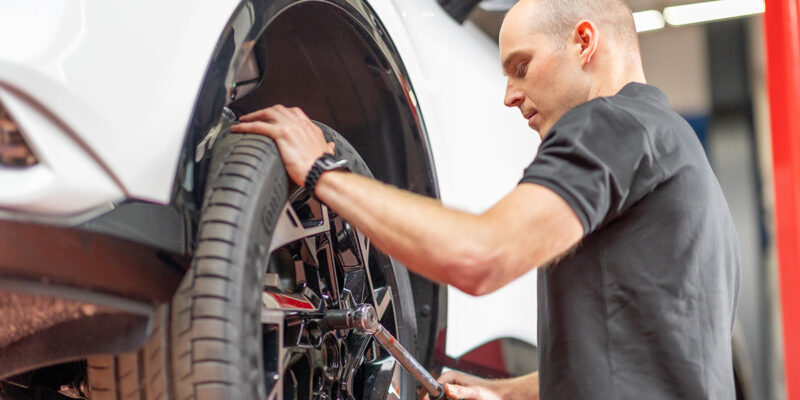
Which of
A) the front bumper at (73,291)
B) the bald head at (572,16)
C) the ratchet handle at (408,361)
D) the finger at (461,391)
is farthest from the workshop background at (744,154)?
the front bumper at (73,291)

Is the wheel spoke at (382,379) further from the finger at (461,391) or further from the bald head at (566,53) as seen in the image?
the bald head at (566,53)

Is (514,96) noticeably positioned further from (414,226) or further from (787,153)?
(787,153)

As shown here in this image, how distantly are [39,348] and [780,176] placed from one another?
70.5 inches

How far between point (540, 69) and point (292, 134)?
592 mm

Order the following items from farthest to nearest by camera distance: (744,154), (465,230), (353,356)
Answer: (744,154) < (353,356) < (465,230)

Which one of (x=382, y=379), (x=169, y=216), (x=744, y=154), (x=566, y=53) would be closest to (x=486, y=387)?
(x=382, y=379)

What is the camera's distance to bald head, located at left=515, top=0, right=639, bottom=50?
1591mm

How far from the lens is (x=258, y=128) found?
120 centimetres

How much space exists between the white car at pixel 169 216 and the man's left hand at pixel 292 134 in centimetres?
2

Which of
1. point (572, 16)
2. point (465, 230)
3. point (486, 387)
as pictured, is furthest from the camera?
point (486, 387)

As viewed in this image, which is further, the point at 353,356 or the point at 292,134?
the point at 353,356

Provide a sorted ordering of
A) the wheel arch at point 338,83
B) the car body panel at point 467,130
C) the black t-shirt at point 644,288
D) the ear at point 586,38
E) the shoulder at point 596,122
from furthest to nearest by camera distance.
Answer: the car body panel at point 467,130, the ear at point 586,38, the black t-shirt at point 644,288, the shoulder at point 596,122, the wheel arch at point 338,83

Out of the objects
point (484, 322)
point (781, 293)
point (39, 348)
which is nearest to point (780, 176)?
point (781, 293)

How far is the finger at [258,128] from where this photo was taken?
1.19 metres
